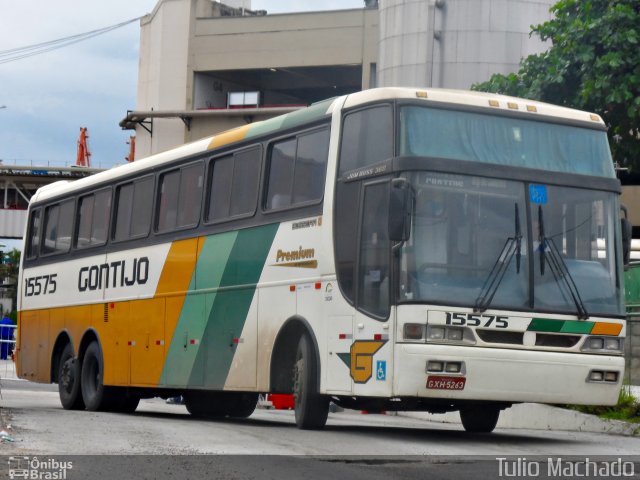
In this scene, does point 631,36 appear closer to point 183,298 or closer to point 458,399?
point 183,298

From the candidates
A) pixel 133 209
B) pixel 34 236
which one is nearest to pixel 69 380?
pixel 34 236

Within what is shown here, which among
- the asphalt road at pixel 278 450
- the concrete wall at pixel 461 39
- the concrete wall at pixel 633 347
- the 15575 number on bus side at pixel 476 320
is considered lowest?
the asphalt road at pixel 278 450

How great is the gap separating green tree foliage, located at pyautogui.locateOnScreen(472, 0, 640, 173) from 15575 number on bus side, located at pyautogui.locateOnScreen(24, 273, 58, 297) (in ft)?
36.5

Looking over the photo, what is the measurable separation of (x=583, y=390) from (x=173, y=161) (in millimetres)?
7688

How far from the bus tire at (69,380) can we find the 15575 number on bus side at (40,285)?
1.18 meters

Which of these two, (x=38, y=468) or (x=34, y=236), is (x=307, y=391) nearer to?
(x=38, y=468)

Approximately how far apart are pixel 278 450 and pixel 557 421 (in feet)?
28.5

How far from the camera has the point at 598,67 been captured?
87.6 ft

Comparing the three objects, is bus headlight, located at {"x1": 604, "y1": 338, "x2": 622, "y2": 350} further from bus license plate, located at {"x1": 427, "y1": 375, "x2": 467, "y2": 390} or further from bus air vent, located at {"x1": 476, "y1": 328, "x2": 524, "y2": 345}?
bus license plate, located at {"x1": 427, "y1": 375, "x2": 467, "y2": 390}

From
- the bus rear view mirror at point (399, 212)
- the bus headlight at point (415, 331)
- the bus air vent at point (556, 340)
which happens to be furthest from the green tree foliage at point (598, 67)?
the bus headlight at point (415, 331)

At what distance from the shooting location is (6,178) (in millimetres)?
91062

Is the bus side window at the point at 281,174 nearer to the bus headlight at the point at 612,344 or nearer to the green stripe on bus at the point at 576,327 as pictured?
the green stripe on bus at the point at 576,327

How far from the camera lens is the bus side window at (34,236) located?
78.5 ft

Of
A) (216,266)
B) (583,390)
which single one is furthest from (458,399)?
(216,266)
